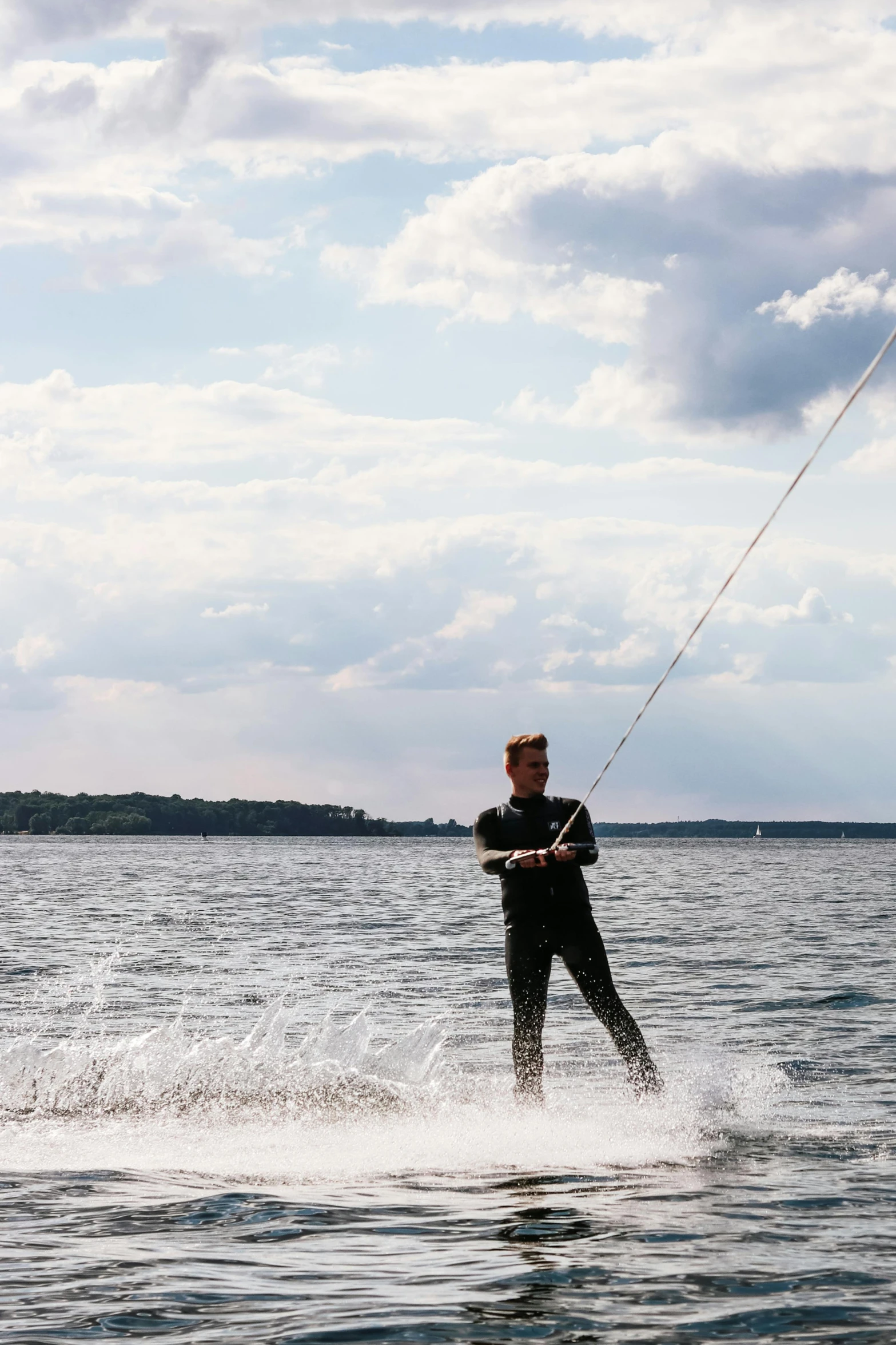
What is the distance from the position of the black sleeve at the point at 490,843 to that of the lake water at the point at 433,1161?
1448mm

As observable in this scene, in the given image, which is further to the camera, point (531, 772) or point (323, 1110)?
point (323, 1110)

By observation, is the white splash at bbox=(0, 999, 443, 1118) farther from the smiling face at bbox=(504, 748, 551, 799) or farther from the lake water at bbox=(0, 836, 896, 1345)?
the smiling face at bbox=(504, 748, 551, 799)

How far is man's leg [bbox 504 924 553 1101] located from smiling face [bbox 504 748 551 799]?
76 centimetres

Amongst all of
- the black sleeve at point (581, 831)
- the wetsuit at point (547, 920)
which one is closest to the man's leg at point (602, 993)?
the wetsuit at point (547, 920)

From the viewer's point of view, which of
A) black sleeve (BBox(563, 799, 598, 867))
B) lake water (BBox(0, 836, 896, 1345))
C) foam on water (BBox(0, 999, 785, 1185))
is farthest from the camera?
black sleeve (BBox(563, 799, 598, 867))

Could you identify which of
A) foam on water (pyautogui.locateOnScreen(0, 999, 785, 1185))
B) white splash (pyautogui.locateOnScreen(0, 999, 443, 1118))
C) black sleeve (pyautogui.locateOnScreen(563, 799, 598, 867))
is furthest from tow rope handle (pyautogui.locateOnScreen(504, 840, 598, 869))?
white splash (pyautogui.locateOnScreen(0, 999, 443, 1118))

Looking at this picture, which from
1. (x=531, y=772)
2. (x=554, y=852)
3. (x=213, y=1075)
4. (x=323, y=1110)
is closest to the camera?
(x=554, y=852)

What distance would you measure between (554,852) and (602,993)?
3.25 feet

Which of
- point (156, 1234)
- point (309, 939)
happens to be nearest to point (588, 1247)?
point (156, 1234)

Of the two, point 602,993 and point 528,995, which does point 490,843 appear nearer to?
point 528,995

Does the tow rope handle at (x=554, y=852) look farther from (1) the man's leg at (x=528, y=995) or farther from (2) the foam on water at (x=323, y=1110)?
(2) the foam on water at (x=323, y=1110)

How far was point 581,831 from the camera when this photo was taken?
8.01 metres

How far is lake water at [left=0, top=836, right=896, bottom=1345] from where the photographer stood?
495 centimetres

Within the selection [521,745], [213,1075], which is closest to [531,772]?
[521,745]
